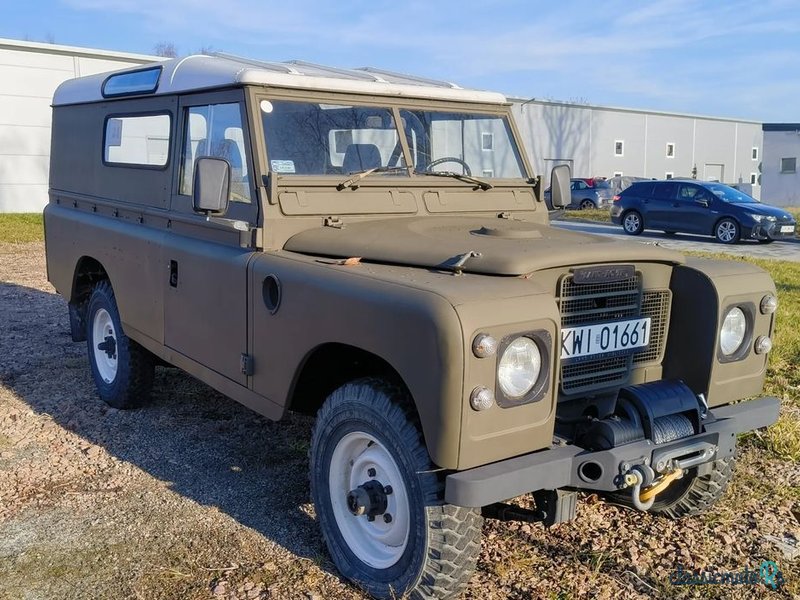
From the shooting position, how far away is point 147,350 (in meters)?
5.26

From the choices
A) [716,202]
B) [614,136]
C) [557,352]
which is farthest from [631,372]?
[614,136]

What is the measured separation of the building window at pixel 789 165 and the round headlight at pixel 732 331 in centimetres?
4918

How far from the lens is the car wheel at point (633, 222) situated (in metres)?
20.0

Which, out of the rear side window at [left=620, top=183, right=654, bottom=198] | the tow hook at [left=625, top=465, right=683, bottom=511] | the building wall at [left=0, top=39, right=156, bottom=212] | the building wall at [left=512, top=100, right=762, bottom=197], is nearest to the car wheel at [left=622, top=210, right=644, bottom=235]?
the rear side window at [left=620, top=183, right=654, bottom=198]

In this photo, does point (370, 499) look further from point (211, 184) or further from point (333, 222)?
point (211, 184)

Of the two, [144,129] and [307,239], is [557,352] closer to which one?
[307,239]

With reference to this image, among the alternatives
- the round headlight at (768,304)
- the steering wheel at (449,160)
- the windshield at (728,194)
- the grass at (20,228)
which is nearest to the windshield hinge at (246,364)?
the steering wheel at (449,160)

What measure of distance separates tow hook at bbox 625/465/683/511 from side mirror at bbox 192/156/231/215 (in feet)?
6.96

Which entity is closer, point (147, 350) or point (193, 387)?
point (147, 350)

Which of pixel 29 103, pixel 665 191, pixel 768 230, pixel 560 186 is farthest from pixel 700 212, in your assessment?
pixel 29 103

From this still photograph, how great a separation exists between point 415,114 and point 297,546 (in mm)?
2310

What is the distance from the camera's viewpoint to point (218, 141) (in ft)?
13.7

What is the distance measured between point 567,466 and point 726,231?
659 inches

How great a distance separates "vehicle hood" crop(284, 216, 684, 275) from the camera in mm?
3156
